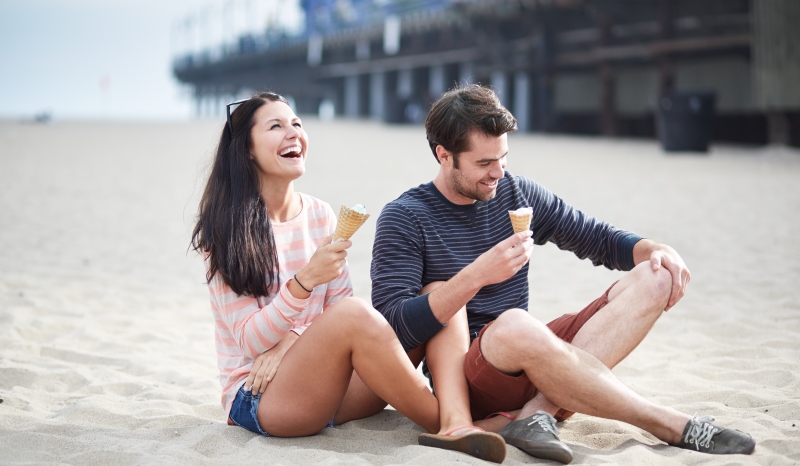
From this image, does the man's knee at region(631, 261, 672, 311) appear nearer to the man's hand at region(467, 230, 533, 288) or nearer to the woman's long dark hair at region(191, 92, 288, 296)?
the man's hand at region(467, 230, 533, 288)

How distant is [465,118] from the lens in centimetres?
306

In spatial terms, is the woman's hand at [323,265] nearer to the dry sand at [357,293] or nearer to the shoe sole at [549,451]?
the dry sand at [357,293]

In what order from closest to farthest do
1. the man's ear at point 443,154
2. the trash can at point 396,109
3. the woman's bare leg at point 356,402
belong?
the man's ear at point 443,154
the woman's bare leg at point 356,402
the trash can at point 396,109

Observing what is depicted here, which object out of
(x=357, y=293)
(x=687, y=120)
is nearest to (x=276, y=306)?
(x=357, y=293)

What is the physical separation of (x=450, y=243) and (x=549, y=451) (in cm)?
79

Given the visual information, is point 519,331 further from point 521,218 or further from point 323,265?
point 323,265

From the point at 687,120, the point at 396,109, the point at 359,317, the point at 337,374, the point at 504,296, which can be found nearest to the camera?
the point at 359,317

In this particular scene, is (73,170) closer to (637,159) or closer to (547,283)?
(637,159)

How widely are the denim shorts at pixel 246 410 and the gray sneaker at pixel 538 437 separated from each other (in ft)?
2.68

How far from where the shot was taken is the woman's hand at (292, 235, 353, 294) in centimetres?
279

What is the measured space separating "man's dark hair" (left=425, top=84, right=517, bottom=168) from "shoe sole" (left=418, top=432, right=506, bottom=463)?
917mm

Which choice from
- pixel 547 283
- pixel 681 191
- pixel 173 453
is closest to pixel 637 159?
pixel 681 191

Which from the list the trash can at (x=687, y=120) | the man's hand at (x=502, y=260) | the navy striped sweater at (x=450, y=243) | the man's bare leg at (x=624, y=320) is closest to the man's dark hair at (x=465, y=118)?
the navy striped sweater at (x=450, y=243)

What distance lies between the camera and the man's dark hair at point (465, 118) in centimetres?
303
